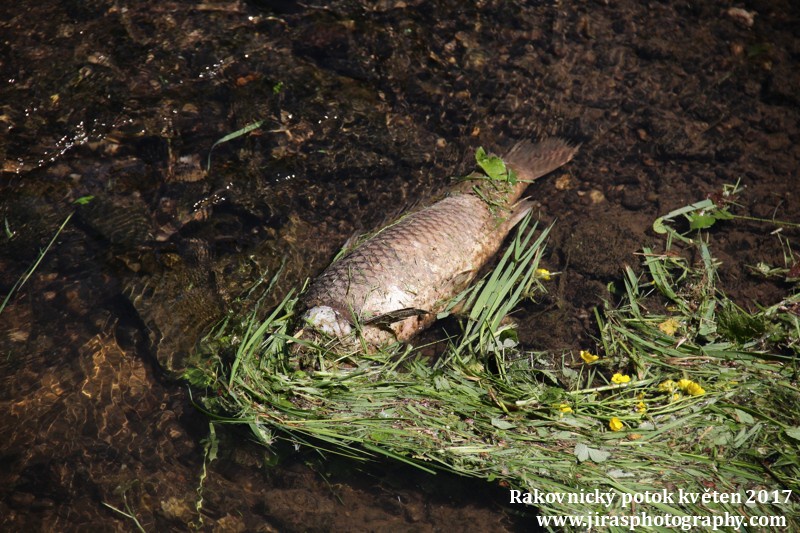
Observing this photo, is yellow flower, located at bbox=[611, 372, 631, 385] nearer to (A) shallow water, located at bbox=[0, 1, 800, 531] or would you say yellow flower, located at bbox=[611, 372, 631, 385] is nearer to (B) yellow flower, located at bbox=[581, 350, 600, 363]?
(B) yellow flower, located at bbox=[581, 350, 600, 363]

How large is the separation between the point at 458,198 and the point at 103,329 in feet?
8.74

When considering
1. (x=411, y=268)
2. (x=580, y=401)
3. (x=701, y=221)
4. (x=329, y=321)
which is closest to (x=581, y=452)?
(x=580, y=401)

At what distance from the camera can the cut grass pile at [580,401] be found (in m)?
3.06

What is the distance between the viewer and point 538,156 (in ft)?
15.0

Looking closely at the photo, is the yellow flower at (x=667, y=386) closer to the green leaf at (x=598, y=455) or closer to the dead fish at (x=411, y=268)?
the green leaf at (x=598, y=455)

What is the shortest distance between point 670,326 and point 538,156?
1679mm

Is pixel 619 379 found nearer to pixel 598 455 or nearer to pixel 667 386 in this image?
pixel 667 386

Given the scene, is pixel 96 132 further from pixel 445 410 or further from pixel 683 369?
pixel 683 369

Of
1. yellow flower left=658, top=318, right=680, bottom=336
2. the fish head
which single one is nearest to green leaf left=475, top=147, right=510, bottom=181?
yellow flower left=658, top=318, right=680, bottom=336

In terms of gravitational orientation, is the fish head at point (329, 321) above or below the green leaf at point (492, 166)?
below

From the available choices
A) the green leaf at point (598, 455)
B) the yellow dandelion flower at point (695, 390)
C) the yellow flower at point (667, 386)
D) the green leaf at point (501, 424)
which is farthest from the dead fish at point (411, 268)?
the yellow dandelion flower at point (695, 390)

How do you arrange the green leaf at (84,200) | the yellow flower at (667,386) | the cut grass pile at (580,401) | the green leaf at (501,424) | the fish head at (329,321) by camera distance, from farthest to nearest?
the green leaf at (84,200), the fish head at (329,321), the yellow flower at (667,386), the green leaf at (501,424), the cut grass pile at (580,401)

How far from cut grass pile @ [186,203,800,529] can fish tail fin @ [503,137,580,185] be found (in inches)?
45.0

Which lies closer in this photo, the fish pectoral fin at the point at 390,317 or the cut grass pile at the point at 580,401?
the cut grass pile at the point at 580,401
